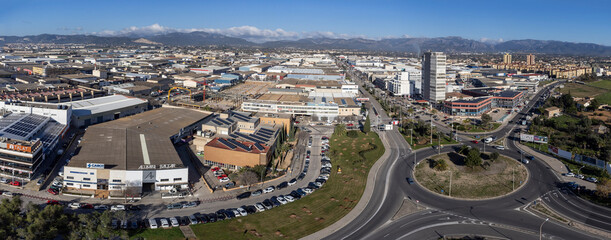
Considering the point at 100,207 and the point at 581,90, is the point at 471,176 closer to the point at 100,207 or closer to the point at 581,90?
the point at 100,207

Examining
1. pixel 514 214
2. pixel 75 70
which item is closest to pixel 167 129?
pixel 514 214

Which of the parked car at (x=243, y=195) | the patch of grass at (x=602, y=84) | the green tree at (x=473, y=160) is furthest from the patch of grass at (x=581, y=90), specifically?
the parked car at (x=243, y=195)

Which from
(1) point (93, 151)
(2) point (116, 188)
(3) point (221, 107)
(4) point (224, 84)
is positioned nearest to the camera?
(2) point (116, 188)

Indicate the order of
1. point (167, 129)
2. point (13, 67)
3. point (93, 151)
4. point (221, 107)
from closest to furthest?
point (93, 151)
point (167, 129)
point (221, 107)
point (13, 67)

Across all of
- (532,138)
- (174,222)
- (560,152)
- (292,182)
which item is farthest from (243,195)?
(532,138)

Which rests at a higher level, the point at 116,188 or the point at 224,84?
the point at 224,84

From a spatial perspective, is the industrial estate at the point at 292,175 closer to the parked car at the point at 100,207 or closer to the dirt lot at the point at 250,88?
the parked car at the point at 100,207

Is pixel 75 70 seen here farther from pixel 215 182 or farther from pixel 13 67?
pixel 215 182

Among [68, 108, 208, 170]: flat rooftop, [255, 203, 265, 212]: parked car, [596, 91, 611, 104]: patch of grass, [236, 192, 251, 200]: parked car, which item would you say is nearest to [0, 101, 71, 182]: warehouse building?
[68, 108, 208, 170]: flat rooftop
